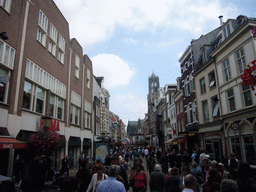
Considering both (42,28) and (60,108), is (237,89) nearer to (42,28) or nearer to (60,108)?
(60,108)

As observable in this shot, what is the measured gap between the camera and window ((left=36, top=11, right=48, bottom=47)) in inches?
598

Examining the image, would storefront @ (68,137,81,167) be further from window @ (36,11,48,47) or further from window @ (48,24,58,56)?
window @ (36,11,48,47)

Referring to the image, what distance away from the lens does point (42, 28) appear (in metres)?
15.4

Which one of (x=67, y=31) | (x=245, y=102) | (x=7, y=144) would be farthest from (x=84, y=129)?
(x=245, y=102)

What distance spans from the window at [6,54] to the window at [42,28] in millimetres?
3719

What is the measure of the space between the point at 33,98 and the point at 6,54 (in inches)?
150

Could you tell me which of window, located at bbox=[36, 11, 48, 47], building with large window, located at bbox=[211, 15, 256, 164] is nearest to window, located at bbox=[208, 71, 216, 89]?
building with large window, located at bbox=[211, 15, 256, 164]

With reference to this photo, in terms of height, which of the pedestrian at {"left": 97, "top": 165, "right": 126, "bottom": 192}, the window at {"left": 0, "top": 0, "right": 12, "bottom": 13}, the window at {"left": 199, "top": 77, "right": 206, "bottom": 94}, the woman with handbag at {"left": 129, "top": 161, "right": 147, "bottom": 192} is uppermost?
the window at {"left": 0, "top": 0, "right": 12, "bottom": 13}

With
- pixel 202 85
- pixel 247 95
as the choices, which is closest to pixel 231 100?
pixel 247 95

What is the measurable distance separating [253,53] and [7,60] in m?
16.4

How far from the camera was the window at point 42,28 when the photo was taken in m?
15.2

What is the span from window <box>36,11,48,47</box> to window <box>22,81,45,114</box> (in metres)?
3.70

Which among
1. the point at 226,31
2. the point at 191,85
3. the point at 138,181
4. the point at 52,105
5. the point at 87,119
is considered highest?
the point at 226,31

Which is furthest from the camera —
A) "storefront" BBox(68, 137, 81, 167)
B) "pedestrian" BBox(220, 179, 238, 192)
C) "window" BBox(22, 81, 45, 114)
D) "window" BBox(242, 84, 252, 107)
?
"storefront" BBox(68, 137, 81, 167)
